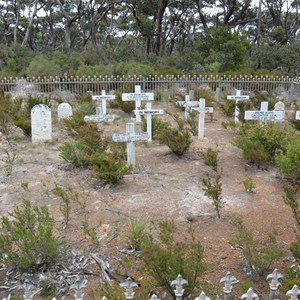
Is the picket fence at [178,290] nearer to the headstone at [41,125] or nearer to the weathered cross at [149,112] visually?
the weathered cross at [149,112]

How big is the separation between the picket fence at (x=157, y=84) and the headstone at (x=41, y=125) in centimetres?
678

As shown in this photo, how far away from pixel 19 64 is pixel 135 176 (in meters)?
18.1

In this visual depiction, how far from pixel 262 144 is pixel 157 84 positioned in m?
9.28

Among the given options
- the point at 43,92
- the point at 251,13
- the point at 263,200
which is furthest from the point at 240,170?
the point at 251,13

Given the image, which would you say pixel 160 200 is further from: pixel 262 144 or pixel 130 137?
pixel 262 144

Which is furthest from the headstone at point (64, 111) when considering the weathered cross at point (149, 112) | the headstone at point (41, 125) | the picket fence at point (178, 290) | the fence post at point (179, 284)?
the fence post at point (179, 284)

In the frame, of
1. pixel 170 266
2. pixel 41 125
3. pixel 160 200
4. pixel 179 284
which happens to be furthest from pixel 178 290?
pixel 41 125

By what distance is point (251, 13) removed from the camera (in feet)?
129

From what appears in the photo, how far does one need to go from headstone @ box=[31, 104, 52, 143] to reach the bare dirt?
450 mm

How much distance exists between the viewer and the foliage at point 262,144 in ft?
24.2

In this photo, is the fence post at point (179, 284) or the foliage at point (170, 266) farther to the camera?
the foliage at point (170, 266)

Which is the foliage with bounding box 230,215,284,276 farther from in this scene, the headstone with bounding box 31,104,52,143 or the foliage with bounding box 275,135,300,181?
the headstone with bounding box 31,104,52,143

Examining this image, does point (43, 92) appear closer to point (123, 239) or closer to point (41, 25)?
point (123, 239)

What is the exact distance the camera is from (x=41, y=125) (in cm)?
925
